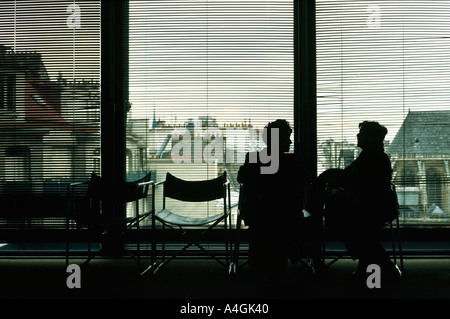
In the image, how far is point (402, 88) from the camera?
3916 millimetres

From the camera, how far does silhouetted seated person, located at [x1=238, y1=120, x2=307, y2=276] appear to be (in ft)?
9.91

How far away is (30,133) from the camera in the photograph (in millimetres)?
4027

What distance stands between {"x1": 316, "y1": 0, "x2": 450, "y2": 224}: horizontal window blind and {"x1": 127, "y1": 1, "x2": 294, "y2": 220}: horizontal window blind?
23.1 inches

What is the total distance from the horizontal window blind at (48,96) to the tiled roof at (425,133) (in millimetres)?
3254

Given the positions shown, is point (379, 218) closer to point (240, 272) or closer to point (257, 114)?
point (240, 272)

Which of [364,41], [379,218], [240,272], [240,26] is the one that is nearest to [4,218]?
[240,272]

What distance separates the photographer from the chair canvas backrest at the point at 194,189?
3.63 metres

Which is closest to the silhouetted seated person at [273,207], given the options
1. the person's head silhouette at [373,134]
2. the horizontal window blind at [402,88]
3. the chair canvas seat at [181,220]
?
the chair canvas seat at [181,220]

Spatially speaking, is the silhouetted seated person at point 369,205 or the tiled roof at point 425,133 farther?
the tiled roof at point 425,133

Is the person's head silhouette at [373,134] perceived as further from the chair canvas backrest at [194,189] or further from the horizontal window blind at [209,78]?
the chair canvas backrest at [194,189]

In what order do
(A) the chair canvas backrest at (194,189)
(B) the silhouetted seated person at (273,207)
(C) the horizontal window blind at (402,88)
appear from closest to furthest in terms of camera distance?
(B) the silhouetted seated person at (273,207) → (A) the chair canvas backrest at (194,189) → (C) the horizontal window blind at (402,88)

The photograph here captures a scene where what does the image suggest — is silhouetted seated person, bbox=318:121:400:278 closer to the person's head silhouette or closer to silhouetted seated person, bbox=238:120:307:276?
the person's head silhouette

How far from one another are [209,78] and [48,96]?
5.71 ft

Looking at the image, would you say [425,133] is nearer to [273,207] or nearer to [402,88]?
[402,88]
